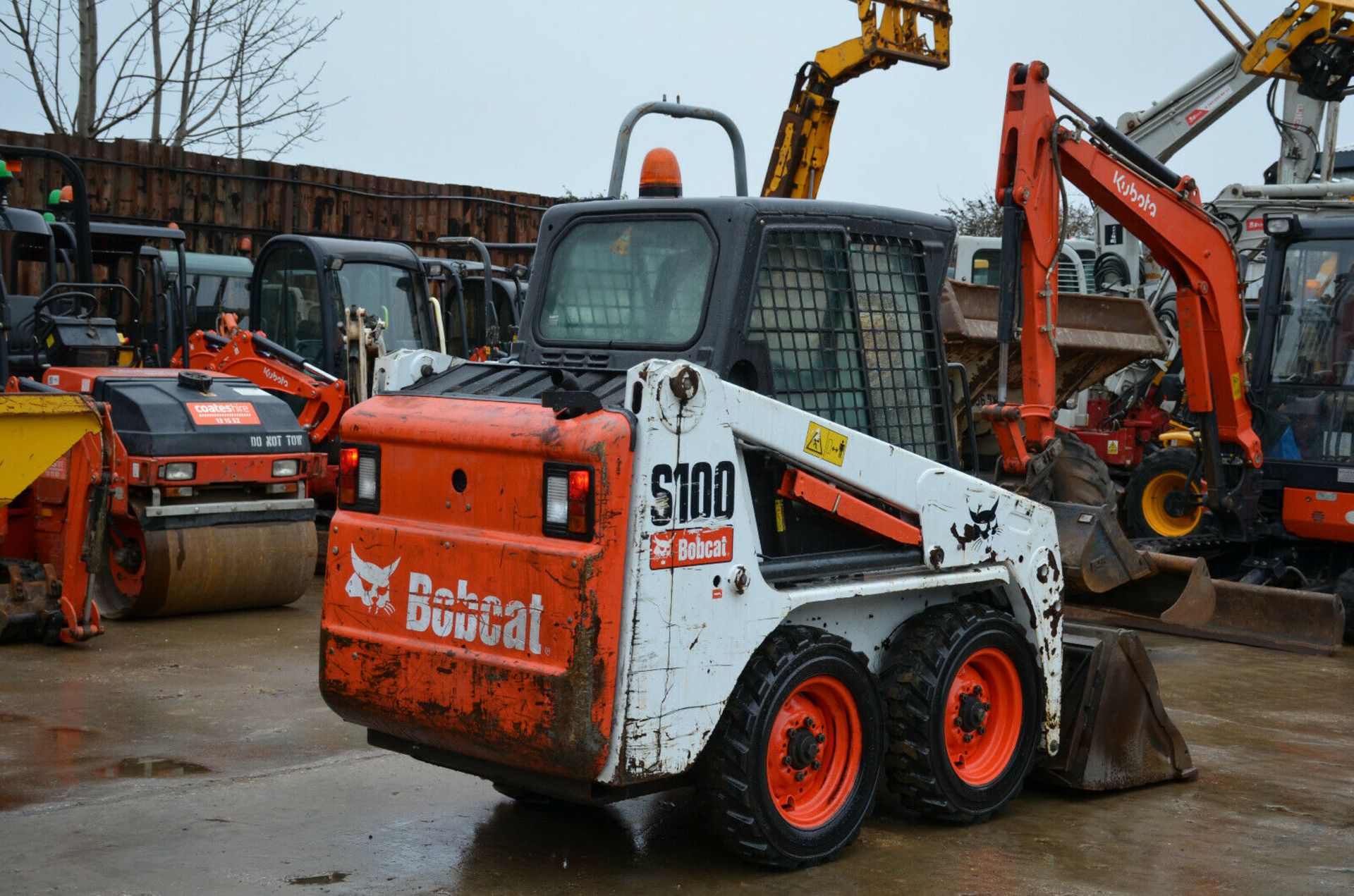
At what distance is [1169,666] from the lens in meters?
9.01

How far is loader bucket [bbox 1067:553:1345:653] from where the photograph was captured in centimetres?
950

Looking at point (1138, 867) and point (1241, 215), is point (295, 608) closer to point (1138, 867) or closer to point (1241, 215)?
point (1138, 867)

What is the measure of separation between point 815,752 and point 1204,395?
21.0 ft

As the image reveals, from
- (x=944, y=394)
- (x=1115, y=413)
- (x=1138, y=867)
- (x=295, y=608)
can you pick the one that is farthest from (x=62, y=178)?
(x=1138, y=867)

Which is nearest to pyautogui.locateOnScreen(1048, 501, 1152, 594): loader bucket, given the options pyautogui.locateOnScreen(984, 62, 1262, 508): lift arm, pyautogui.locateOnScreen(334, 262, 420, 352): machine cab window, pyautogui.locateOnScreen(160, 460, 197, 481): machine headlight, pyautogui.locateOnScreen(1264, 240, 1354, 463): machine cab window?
pyautogui.locateOnScreen(984, 62, 1262, 508): lift arm

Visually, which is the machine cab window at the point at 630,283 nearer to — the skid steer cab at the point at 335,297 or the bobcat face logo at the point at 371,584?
the bobcat face logo at the point at 371,584

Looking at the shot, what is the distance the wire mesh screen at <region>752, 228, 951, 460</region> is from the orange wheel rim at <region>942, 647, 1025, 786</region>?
2.68ft

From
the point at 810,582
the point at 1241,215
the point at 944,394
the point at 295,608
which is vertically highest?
the point at 1241,215

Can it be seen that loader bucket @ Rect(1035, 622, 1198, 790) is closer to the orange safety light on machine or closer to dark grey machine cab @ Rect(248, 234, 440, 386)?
the orange safety light on machine

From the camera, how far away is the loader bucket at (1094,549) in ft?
28.5

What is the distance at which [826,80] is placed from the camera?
48.2ft

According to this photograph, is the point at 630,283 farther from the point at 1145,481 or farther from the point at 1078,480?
the point at 1145,481

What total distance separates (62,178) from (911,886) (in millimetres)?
16717

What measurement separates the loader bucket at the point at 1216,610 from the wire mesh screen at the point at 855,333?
4.19m
